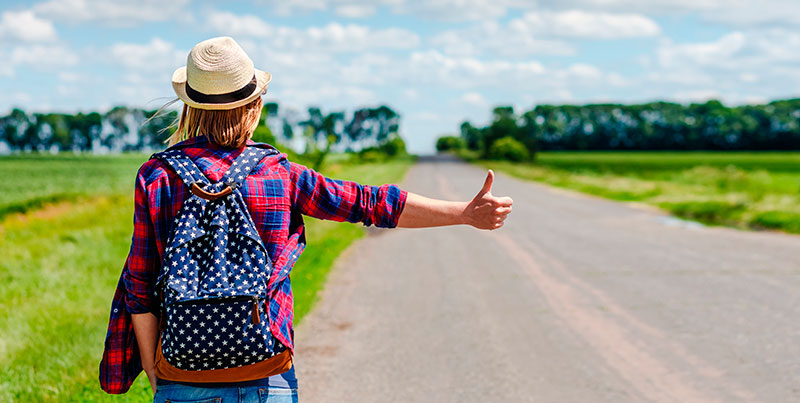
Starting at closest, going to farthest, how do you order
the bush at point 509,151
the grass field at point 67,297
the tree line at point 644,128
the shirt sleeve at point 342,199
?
the shirt sleeve at point 342,199 → the grass field at point 67,297 → the bush at point 509,151 → the tree line at point 644,128

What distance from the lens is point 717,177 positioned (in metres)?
29.4

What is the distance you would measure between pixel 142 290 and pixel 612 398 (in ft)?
11.0

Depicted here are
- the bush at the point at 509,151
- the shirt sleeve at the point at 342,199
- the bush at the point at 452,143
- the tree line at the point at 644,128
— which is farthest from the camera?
the bush at the point at 452,143

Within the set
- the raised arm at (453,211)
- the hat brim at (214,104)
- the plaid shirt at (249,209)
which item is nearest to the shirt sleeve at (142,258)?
the plaid shirt at (249,209)

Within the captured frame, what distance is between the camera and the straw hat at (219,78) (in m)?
2.09

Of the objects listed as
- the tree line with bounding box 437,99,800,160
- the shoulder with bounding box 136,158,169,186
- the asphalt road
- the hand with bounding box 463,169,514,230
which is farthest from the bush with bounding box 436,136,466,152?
the shoulder with bounding box 136,158,169,186

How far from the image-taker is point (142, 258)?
2061 millimetres

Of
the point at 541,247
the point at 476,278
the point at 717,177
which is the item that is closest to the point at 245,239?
the point at 476,278

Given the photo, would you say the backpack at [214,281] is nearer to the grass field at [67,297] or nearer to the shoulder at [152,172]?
the shoulder at [152,172]

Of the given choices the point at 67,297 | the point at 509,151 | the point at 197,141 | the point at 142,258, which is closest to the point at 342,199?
the point at 197,141

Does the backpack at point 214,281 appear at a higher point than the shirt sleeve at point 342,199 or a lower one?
lower

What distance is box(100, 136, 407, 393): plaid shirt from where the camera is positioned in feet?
6.66

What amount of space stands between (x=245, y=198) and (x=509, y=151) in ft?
309

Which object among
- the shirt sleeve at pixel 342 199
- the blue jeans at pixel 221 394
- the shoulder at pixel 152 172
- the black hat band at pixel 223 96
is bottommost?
the blue jeans at pixel 221 394
